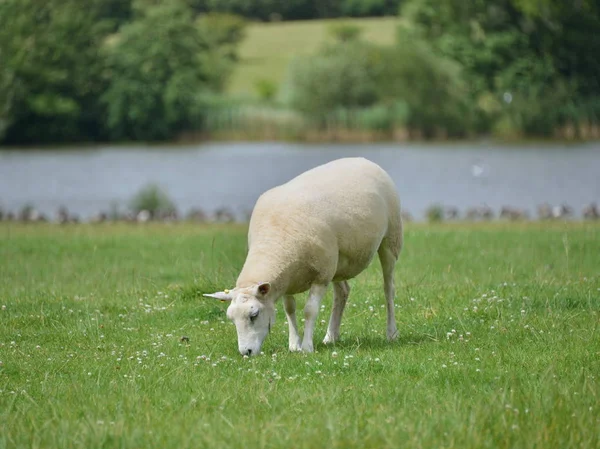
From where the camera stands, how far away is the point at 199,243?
19.9 meters

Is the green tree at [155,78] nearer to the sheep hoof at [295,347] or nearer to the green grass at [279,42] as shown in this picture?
the green grass at [279,42]

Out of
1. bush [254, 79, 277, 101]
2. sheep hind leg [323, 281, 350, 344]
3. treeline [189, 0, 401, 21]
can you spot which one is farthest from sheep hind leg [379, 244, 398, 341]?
treeline [189, 0, 401, 21]

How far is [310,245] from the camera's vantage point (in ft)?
29.3

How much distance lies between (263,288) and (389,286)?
6.01 feet

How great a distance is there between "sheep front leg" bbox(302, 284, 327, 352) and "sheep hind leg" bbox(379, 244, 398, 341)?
36.5 inches

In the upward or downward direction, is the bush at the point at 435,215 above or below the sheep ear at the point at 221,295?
below

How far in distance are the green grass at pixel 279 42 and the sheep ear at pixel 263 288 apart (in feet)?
303

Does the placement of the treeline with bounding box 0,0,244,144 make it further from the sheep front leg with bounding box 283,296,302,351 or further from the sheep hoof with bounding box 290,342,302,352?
the sheep hoof with bounding box 290,342,302,352

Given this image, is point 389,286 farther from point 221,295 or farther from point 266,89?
point 266,89

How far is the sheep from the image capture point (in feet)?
28.1

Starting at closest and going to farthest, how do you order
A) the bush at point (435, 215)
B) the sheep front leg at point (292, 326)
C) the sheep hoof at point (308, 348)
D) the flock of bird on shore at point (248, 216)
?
the sheep hoof at point (308, 348) → the sheep front leg at point (292, 326) → the bush at point (435, 215) → the flock of bird on shore at point (248, 216)

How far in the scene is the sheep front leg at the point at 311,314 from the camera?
898cm

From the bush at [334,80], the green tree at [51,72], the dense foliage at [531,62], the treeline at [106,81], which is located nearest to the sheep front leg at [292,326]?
the green tree at [51,72]

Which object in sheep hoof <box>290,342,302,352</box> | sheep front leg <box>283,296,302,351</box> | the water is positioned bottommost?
the water
